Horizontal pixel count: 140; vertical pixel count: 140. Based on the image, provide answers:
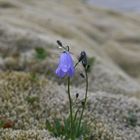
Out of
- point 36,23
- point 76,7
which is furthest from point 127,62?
point 76,7

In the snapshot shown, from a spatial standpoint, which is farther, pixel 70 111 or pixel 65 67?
pixel 70 111

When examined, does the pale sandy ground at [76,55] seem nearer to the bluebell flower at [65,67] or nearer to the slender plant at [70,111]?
Result: the slender plant at [70,111]

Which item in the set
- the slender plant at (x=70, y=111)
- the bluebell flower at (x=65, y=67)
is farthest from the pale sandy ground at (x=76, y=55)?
the bluebell flower at (x=65, y=67)

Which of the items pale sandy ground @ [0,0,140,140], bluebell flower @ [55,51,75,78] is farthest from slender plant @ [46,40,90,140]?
pale sandy ground @ [0,0,140,140]

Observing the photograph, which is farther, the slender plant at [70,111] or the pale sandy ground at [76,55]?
the pale sandy ground at [76,55]

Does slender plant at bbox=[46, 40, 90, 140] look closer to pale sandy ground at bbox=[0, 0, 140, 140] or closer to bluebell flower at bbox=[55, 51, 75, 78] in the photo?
bluebell flower at bbox=[55, 51, 75, 78]

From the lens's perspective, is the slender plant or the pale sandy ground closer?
the slender plant

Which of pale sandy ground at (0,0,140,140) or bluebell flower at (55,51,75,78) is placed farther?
pale sandy ground at (0,0,140,140)

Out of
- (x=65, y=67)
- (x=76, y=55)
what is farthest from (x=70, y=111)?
(x=76, y=55)

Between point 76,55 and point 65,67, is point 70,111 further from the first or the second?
point 76,55
